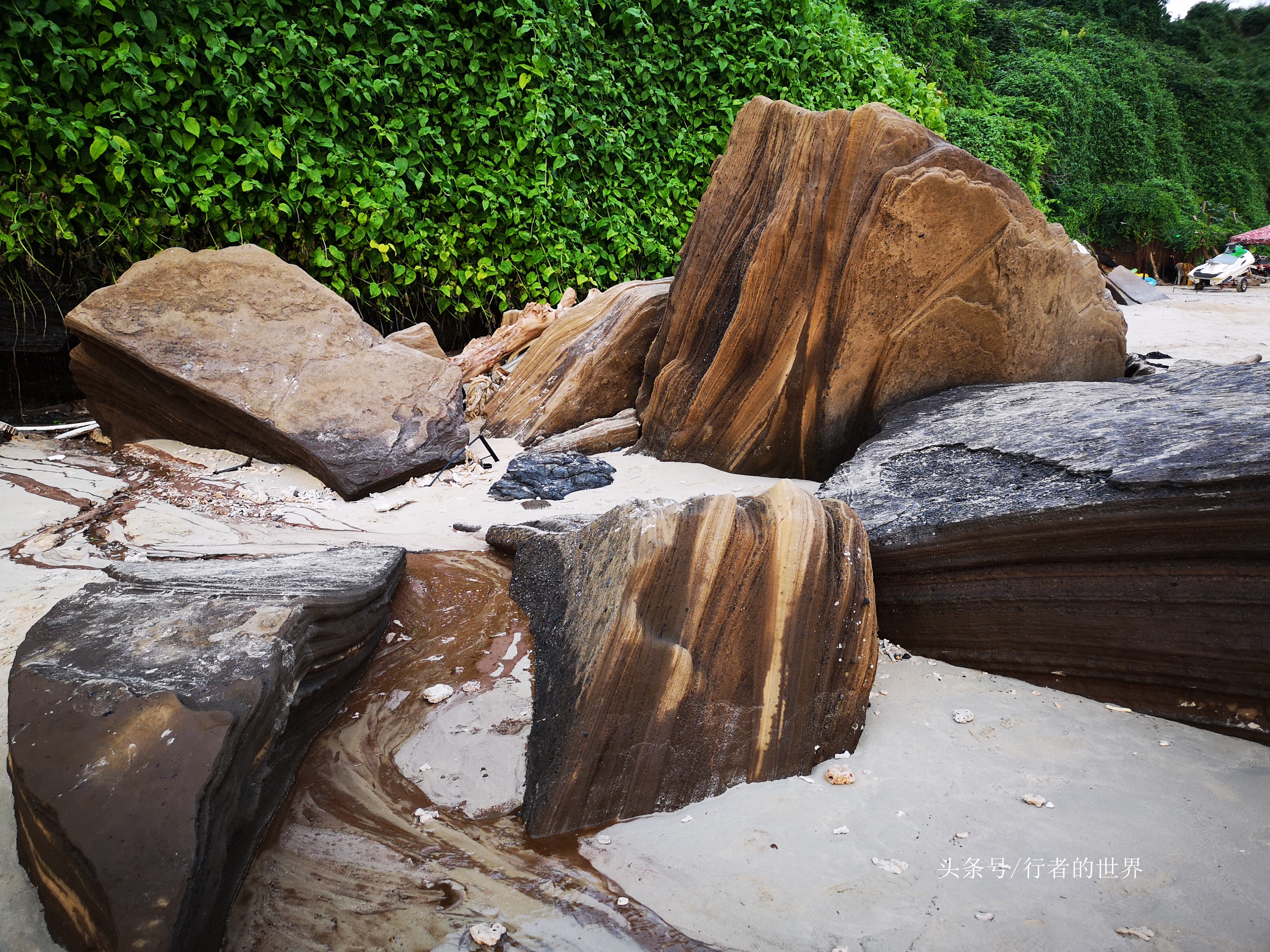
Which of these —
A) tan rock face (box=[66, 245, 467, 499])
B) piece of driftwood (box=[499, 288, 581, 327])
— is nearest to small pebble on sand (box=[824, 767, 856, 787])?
tan rock face (box=[66, 245, 467, 499])

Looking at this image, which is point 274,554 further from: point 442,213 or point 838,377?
point 442,213

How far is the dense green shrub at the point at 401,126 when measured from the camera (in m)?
4.14

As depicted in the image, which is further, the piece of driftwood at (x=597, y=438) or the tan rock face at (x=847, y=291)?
the piece of driftwood at (x=597, y=438)

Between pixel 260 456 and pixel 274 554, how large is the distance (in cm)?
135

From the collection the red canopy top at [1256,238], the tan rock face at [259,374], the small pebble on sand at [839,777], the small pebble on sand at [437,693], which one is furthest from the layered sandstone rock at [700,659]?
the red canopy top at [1256,238]

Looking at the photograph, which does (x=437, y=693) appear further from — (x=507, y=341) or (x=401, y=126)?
(x=401, y=126)

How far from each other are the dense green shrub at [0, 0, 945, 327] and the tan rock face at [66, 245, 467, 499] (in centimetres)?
53

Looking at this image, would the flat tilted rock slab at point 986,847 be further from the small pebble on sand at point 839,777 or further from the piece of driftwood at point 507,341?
the piece of driftwood at point 507,341

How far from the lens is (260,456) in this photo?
398 centimetres

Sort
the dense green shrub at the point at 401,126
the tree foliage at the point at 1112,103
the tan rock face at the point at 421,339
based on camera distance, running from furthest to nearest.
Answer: the tree foliage at the point at 1112,103
the tan rock face at the point at 421,339
the dense green shrub at the point at 401,126

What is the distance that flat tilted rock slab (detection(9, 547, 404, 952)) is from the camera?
137cm

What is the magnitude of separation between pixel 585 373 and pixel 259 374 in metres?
1.68

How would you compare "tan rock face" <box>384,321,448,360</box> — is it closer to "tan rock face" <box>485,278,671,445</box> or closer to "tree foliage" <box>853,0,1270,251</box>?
"tan rock face" <box>485,278,671,445</box>

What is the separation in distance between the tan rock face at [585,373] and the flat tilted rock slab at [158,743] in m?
2.50
